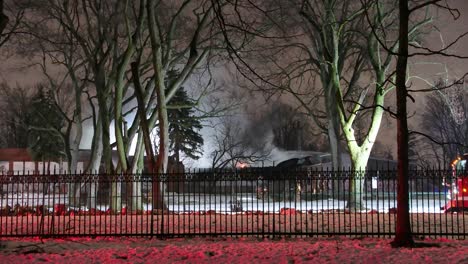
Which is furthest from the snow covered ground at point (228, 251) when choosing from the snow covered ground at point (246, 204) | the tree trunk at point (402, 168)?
the snow covered ground at point (246, 204)

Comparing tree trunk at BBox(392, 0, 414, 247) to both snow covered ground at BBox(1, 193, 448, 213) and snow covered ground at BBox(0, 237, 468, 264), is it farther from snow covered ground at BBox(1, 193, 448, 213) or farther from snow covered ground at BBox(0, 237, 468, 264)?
snow covered ground at BBox(1, 193, 448, 213)

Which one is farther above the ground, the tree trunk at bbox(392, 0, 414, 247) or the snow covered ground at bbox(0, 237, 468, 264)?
the tree trunk at bbox(392, 0, 414, 247)

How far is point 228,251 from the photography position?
1221cm

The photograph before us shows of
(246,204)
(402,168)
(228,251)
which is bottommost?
(228,251)

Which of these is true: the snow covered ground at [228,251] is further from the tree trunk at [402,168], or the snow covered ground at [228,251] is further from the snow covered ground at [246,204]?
the snow covered ground at [246,204]

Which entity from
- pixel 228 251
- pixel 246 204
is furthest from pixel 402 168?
pixel 246 204

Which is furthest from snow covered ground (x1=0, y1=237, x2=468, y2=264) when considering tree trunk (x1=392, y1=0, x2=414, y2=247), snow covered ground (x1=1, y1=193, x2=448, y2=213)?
snow covered ground (x1=1, y1=193, x2=448, y2=213)

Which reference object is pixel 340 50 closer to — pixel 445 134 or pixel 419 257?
pixel 419 257

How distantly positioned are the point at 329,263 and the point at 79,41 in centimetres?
2035

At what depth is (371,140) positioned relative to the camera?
2639 cm

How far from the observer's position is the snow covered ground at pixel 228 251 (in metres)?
11.1

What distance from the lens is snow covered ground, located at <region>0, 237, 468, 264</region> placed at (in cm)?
1109

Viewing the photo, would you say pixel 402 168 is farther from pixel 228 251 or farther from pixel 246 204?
pixel 246 204

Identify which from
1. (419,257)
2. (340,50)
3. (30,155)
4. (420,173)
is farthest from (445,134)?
(419,257)
